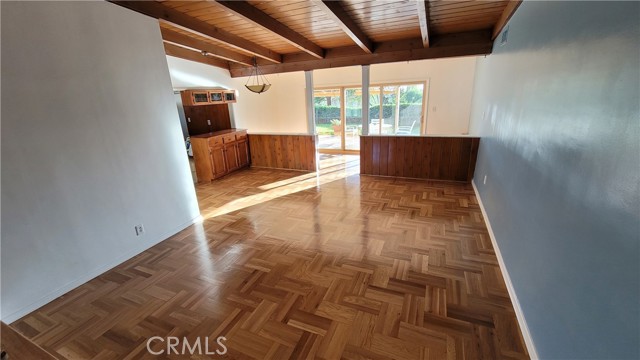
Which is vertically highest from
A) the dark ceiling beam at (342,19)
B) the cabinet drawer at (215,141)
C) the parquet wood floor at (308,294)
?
the dark ceiling beam at (342,19)

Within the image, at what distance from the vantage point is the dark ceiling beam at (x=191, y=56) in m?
4.43

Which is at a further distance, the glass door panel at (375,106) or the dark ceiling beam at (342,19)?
the glass door panel at (375,106)

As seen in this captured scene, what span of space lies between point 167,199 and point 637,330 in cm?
358

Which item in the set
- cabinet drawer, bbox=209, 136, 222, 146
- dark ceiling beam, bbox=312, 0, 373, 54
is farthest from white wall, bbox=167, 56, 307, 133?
dark ceiling beam, bbox=312, 0, 373, 54

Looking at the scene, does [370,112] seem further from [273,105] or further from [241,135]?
[241,135]

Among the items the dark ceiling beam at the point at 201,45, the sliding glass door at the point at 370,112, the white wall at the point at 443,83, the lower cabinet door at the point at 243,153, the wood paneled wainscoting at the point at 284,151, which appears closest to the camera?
the dark ceiling beam at the point at 201,45

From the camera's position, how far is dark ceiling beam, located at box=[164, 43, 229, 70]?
14.5ft

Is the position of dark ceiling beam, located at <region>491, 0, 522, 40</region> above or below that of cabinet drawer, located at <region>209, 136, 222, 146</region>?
above

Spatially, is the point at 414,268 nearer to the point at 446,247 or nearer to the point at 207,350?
the point at 446,247

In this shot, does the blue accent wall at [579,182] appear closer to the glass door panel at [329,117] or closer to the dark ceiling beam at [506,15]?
the dark ceiling beam at [506,15]

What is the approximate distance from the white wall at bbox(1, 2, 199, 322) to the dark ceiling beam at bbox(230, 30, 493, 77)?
2789mm

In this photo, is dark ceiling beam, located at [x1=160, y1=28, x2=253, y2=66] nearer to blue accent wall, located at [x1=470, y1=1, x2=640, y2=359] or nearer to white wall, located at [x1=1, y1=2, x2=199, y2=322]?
white wall, located at [x1=1, y1=2, x2=199, y2=322]

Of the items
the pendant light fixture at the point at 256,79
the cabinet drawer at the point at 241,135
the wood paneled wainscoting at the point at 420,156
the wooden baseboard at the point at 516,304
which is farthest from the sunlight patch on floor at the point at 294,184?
the wooden baseboard at the point at 516,304

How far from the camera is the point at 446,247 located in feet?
8.87
